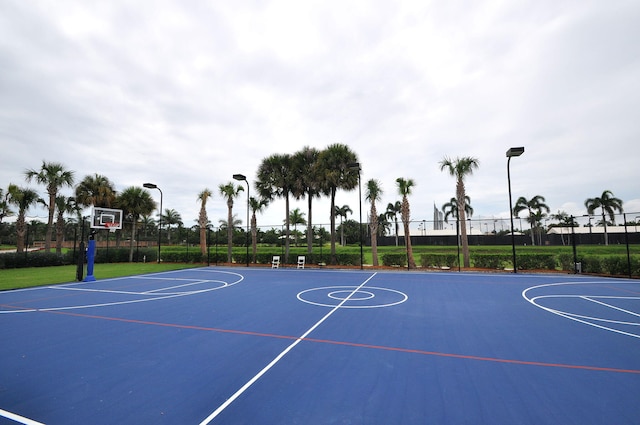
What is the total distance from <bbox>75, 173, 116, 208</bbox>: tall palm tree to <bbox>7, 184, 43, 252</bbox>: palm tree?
305cm

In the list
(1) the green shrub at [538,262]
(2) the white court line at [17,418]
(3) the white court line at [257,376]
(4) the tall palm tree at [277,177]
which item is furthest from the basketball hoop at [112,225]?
(1) the green shrub at [538,262]

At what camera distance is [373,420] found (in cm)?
319

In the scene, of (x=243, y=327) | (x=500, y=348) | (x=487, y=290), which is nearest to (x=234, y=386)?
(x=243, y=327)

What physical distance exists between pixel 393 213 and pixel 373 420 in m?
64.0

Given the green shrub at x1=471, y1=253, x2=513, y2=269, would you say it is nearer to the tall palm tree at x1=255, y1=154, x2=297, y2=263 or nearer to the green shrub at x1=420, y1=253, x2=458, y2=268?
the green shrub at x1=420, y1=253, x2=458, y2=268

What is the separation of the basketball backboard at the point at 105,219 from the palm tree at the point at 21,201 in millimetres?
10852

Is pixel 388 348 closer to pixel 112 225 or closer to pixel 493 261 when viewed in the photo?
pixel 493 261

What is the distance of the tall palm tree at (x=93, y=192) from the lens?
2733 cm

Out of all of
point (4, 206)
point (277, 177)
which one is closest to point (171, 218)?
point (4, 206)

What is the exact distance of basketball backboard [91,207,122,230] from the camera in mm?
16445

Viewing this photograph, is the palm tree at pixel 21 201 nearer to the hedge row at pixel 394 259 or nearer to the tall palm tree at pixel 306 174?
the hedge row at pixel 394 259

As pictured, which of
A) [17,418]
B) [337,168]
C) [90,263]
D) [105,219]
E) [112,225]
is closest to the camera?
[17,418]

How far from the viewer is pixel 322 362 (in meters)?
4.69

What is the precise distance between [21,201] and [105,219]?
45.0ft
